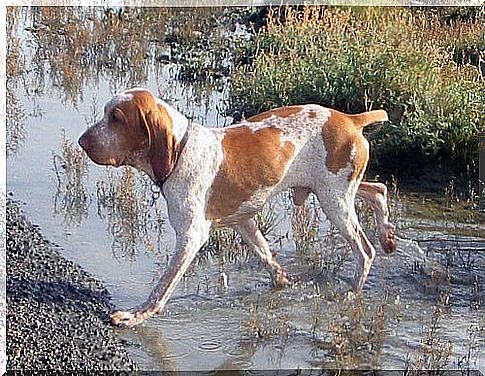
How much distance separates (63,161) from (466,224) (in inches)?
44.9

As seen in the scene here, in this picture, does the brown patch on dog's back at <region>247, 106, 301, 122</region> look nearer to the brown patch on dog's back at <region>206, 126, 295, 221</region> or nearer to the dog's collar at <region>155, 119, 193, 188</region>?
the brown patch on dog's back at <region>206, 126, 295, 221</region>

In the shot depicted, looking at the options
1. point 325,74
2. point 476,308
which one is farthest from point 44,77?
point 476,308

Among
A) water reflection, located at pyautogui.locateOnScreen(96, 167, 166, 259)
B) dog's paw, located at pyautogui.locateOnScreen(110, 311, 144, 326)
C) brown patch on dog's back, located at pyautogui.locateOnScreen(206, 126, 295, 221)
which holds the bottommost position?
dog's paw, located at pyautogui.locateOnScreen(110, 311, 144, 326)

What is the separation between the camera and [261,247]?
241cm

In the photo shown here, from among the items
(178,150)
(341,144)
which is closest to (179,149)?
(178,150)

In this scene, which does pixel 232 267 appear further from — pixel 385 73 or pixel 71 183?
pixel 385 73

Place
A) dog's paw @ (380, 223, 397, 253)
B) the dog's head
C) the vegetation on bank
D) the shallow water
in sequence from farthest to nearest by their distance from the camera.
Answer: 1. the vegetation on bank
2. dog's paw @ (380, 223, 397, 253)
3. the shallow water
4. the dog's head

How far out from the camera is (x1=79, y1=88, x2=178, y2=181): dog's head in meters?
2.08

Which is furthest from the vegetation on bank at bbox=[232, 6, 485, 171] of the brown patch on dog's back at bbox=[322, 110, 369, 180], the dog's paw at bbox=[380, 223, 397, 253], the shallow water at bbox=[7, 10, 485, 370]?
the brown patch on dog's back at bbox=[322, 110, 369, 180]

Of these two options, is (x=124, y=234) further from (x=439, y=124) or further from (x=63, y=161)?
(x=439, y=124)

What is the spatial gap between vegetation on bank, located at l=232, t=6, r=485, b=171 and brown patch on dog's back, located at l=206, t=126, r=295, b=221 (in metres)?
0.49

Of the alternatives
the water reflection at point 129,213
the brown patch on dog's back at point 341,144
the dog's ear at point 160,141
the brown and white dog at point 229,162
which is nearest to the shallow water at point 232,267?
the water reflection at point 129,213

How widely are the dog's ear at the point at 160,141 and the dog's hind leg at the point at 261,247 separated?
0.33 m

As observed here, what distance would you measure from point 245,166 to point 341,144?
0.24m
